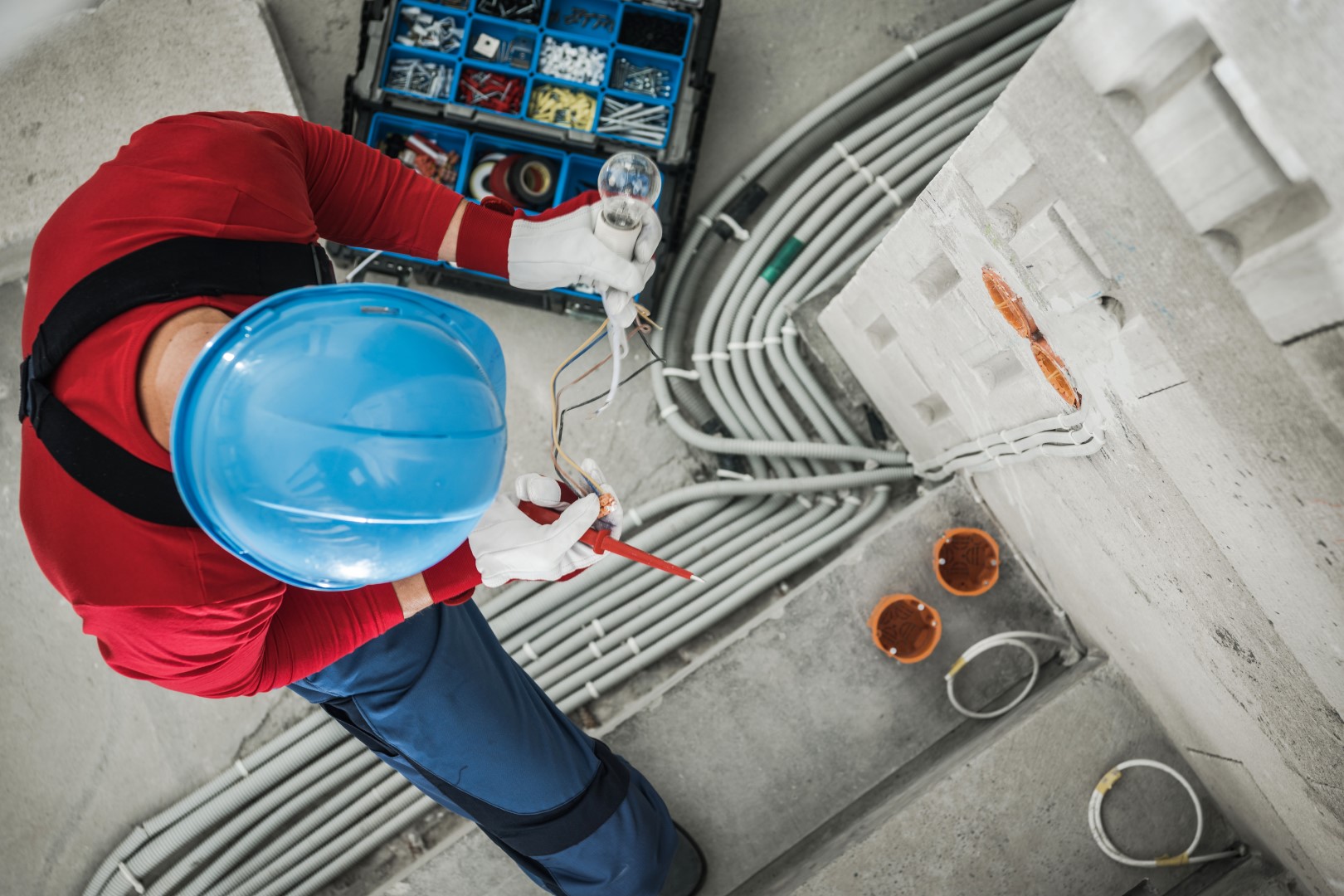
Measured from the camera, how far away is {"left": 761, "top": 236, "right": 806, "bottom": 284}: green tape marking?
3293 mm

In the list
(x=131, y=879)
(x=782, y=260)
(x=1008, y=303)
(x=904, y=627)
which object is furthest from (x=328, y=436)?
(x=131, y=879)

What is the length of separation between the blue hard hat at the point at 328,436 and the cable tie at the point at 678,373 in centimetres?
175

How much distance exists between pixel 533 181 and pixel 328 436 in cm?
202

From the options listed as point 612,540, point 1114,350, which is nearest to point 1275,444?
Result: point 1114,350

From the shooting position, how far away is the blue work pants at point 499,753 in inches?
90.9

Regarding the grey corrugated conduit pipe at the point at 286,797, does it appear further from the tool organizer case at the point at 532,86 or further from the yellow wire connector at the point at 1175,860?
the yellow wire connector at the point at 1175,860

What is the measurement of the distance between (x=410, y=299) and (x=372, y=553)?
1.57 feet

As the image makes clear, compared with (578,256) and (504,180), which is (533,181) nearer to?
(504,180)

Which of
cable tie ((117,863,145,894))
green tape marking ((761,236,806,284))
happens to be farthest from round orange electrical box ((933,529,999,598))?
cable tie ((117,863,145,894))

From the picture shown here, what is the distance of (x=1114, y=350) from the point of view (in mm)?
1647

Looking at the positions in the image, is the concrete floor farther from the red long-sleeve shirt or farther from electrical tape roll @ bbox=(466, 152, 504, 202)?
the red long-sleeve shirt

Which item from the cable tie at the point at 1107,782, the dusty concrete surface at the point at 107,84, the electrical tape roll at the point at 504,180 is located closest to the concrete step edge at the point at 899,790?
the cable tie at the point at 1107,782

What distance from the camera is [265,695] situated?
320 centimetres

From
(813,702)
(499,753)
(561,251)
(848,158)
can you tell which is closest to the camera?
(561,251)
